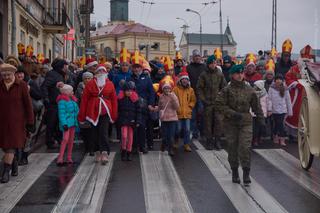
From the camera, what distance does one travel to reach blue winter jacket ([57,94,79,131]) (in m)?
9.94

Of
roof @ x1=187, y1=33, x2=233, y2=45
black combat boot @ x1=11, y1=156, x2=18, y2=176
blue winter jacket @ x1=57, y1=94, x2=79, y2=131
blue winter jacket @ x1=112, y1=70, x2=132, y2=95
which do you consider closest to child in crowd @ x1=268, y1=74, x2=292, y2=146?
blue winter jacket @ x1=112, y1=70, x2=132, y2=95

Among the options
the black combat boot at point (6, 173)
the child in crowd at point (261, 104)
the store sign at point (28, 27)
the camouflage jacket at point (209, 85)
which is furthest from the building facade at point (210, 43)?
the black combat boot at point (6, 173)

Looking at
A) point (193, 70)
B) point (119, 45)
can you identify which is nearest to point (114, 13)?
point (119, 45)

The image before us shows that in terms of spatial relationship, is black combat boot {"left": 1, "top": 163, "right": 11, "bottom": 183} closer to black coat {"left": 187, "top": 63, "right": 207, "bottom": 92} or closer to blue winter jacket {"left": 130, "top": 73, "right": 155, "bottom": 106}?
blue winter jacket {"left": 130, "top": 73, "right": 155, "bottom": 106}

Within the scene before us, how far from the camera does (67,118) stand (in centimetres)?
997

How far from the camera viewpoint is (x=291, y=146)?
12.1 metres

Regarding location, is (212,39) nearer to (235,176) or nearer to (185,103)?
(185,103)

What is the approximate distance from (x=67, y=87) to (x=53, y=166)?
1448 mm

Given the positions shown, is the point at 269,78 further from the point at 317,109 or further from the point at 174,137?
the point at 317,109

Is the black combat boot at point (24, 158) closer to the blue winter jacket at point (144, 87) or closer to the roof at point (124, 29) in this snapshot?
the blue winter jacket at point (144, 87)

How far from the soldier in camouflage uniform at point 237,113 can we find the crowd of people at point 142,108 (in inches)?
0.6

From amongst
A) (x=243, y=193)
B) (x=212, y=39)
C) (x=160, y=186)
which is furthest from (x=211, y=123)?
(x=212, y=39)

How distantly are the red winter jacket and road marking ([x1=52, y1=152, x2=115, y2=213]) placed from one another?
32.4 inches

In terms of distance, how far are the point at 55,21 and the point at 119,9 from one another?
366 ft
